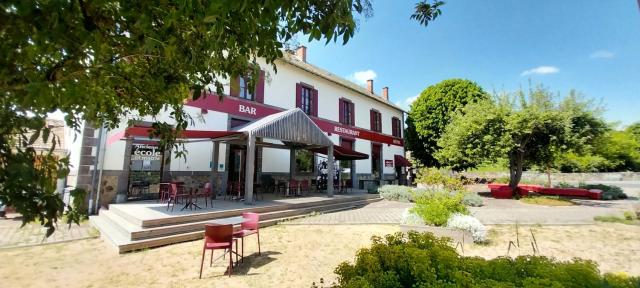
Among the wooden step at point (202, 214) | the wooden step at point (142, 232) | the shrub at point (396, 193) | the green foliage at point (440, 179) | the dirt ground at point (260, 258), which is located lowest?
the dirt ground at point (260, 258)

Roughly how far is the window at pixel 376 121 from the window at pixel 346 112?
243cm

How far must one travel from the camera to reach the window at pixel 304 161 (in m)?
15.6

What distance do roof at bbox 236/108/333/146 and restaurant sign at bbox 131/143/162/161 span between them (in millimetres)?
2998

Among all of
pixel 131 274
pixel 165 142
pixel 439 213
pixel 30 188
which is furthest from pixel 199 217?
pixel 30 188

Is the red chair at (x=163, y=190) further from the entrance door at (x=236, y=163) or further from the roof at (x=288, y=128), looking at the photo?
the roof at (x=288, y=128)

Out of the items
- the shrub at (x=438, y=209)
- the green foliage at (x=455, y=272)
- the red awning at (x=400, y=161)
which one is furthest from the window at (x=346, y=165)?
the green foliage at (x=455, y=272)

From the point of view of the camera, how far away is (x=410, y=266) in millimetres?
2625

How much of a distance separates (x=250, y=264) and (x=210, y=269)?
2.22 ft

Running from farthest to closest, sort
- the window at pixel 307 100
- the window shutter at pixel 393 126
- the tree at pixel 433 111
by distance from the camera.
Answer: the window shutter at pixel 393 126
the tree at pixel 433 111
the window at pixel 307 100

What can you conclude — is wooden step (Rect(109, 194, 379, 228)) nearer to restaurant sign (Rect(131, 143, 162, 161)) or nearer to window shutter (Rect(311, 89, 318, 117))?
restaurant sign (Rect(131, 143, 162, 161))

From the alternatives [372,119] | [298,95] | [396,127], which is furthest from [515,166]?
[298,95]

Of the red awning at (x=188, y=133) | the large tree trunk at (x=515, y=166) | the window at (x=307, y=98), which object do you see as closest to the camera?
the red awning at (x=188, y=133)

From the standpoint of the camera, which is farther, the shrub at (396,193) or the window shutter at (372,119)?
the window shutter at (372,119)

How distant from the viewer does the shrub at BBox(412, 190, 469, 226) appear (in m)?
6.88
